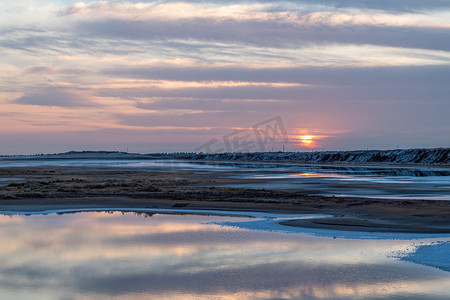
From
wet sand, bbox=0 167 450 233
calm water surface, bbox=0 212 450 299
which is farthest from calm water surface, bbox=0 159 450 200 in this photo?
calm water surface, bbox=0 212 450 299

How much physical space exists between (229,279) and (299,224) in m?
8.83

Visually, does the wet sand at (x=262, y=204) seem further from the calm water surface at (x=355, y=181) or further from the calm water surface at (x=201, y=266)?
the calm water surface at (x=355, y=181)

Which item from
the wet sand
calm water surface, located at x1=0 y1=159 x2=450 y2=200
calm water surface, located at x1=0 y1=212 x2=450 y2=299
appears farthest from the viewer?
calm water surface, located at x1=0 y1=159 x2=450 y2=200

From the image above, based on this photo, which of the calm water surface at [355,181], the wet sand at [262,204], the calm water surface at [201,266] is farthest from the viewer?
the calm water surface at [355,181]

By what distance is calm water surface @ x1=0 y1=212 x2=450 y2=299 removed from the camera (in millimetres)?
10945

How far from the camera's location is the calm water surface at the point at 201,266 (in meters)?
10.9

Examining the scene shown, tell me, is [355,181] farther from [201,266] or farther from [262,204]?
[201,266]

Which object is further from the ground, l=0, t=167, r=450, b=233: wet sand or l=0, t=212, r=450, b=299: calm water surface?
l=0, t=167, r=450, b=233: wet sand

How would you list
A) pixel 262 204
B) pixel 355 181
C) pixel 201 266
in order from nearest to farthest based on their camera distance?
pixel 201 266 < pixel 262 204 < pixel 355 181

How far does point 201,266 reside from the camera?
13188 millimetres

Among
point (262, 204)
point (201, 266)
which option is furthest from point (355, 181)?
point (201, 266)

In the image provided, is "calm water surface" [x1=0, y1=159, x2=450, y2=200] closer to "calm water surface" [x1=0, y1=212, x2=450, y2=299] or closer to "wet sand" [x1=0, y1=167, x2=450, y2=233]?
"wet sand" [x1=0, y1=167, x2=450, y2=233]

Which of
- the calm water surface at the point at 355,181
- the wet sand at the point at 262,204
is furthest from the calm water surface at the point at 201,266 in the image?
the calm water surface at the point at 355,181

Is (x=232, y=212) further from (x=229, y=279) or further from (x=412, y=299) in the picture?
(x=412, y=299)
